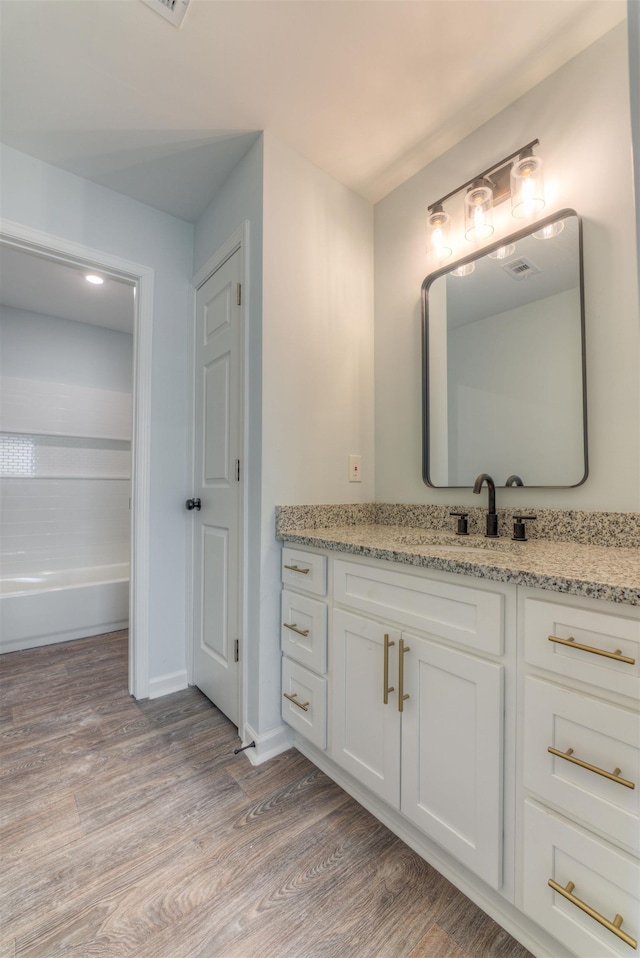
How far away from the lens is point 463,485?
1.66 meters

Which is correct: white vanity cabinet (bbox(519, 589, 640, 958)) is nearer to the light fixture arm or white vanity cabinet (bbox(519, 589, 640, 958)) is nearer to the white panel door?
the white panel door

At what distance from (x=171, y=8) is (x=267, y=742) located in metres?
2.50

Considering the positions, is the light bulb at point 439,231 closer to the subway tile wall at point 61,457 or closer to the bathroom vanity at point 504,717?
the bathroom vanity at point 504,717

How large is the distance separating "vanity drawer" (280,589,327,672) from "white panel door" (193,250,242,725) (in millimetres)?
237

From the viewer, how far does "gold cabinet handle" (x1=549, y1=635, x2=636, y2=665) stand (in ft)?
2.44

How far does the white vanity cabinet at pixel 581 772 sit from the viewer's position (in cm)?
75

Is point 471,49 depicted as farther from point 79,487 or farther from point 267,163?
point 79,487

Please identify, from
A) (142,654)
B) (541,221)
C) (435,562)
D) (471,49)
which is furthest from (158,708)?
(471,49)

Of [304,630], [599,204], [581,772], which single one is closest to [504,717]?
[581,772]

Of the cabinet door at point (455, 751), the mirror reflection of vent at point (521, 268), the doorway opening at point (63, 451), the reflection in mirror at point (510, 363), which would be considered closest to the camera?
the cabinet door at point (455, 751)

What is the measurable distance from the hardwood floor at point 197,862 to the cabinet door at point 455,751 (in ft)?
0.65

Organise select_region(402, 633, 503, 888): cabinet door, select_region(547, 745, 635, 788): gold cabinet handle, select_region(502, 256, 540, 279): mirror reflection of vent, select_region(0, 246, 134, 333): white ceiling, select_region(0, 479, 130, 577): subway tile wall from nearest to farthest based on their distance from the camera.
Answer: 1. select_region(547, 745, 635, 788): gold cabinet handle
2. select_region(402, 633, 503, 888): cabinet door
3. select_region(502, 256, 540, 279): mirror reflection of vent
4. select_region(0, 246, 134, 333): white ceiling
5. select_region(0, 479, 130, 577): subway tile wall

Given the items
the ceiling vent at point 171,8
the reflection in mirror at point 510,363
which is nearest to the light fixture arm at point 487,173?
the reflection in mirror at point 510,363

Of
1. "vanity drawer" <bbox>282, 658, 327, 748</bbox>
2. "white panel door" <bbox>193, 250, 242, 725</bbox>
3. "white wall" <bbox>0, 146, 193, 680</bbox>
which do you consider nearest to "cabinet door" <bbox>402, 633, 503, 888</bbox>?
"vanity drawer" <bbox>282, 658, 327, 748</bbox>
